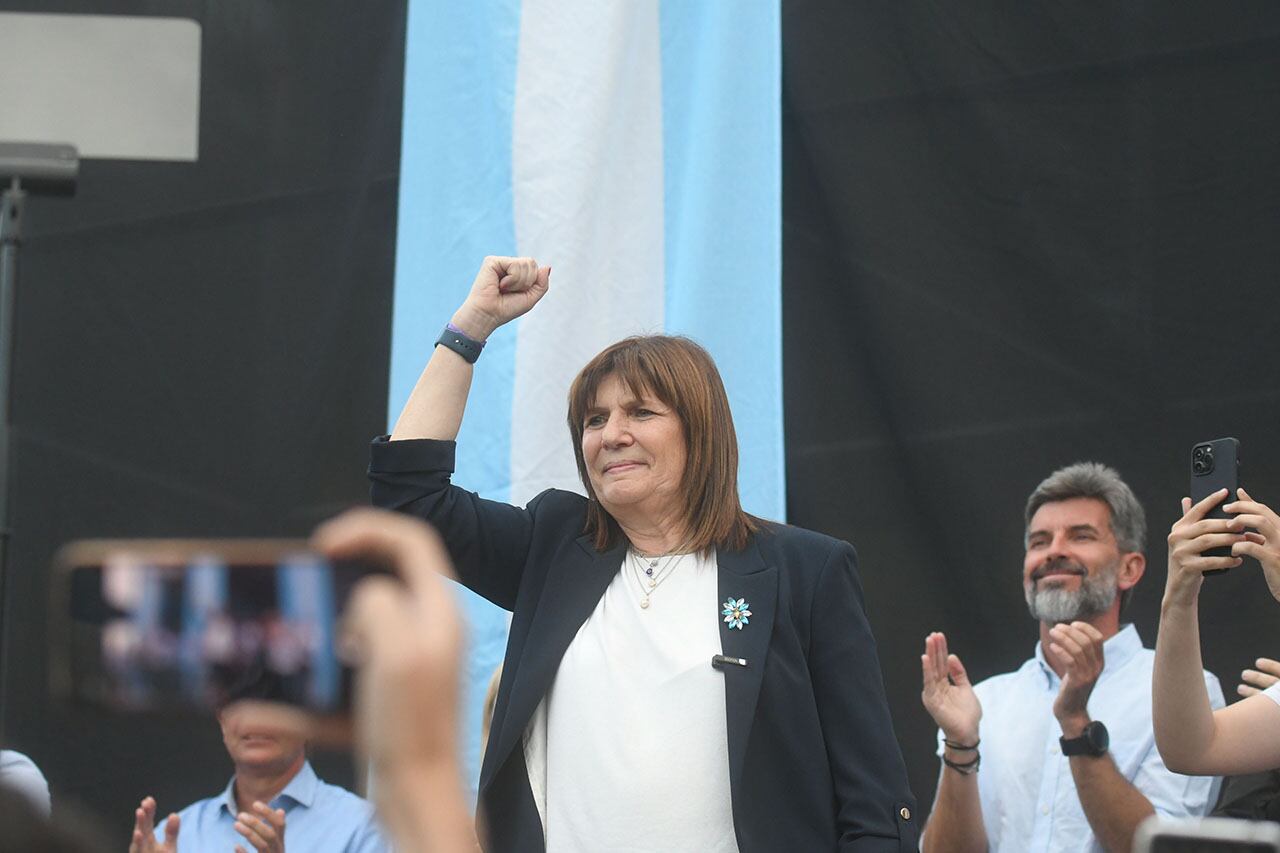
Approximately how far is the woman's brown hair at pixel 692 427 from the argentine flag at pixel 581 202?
2.45 ft

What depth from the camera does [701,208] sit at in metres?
3.13

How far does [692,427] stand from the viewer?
226 cm

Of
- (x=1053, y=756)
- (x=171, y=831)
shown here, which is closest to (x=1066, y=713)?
(x=1053, y=756)

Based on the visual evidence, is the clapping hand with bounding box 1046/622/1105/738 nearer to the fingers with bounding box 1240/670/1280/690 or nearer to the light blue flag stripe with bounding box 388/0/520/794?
the fingers with bounding box 1240/670/1280/690

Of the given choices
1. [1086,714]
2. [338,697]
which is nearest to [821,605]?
[1086,714]

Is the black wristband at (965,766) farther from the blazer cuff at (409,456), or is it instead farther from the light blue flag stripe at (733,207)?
the blazer cuff at (409,456)

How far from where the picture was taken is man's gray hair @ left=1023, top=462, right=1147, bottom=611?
9.81ft

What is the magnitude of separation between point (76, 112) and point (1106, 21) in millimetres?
1966

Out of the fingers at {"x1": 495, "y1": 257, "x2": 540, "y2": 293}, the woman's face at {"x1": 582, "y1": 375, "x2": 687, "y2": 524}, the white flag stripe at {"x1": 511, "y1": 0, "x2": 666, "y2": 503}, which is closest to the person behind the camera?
the woman's face at {"x1": 582, "y1": 375, "x2": 687, "y2": 524}

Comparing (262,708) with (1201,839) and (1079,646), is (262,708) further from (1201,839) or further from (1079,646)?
(1079,646)

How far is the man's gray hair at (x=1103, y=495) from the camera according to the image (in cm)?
299

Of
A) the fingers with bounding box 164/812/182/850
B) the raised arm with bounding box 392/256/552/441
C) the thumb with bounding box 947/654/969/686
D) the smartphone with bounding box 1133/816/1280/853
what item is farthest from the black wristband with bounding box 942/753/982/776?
the smartphone with bounding box 1133/816/1280/853

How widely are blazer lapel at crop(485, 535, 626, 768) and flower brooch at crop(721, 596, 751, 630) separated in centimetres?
17

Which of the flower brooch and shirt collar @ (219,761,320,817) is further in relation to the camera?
shirt collar @ (219,761,320,817)
